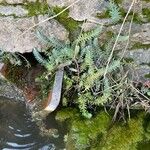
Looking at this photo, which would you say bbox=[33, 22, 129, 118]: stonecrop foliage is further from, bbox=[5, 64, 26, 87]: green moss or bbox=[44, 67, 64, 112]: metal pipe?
bbox=[5, 64, 26, 87]: green moss

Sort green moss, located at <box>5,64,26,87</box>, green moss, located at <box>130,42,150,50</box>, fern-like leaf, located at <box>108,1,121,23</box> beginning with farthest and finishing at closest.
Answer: green moss, located at <box>5,64,26,87</box> < green moss, located at <box>130,42,150,50</box> < fern-like leaf, located at <box>108,1,121,23</box>

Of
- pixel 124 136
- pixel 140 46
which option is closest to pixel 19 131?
pixel 124 136

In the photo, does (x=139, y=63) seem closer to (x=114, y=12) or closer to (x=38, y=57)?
(x=114, y=12)

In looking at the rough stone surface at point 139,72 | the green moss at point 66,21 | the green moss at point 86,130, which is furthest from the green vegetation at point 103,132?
the green moss at point 66,21

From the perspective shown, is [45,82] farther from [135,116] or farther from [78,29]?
[135,116]

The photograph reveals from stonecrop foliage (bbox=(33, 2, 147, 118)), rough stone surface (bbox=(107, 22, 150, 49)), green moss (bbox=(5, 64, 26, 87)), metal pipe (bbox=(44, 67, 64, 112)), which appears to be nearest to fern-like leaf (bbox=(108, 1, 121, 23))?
stonecrop foliage (bbox=(33, 2, 147, 118))

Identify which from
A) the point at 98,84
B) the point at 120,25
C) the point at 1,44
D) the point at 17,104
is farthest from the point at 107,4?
the point at 17,104
